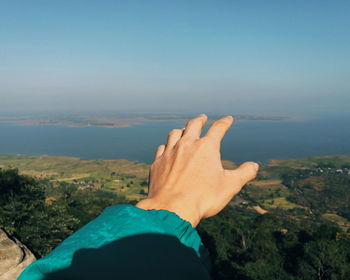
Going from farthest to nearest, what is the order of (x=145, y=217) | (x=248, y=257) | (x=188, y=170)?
(x=248, y=257)
(x=188, y=170)
(x=145, y=217)

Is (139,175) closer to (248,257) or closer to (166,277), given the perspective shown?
(248,257)

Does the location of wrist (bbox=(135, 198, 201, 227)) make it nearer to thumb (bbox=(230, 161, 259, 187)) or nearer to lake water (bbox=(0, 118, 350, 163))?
thumb (bbox=(230, 161, 259, 187))

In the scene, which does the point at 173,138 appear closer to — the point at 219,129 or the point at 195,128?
the point at 195,128

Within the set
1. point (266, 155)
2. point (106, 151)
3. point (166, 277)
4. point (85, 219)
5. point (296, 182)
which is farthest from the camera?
point (106, 151)

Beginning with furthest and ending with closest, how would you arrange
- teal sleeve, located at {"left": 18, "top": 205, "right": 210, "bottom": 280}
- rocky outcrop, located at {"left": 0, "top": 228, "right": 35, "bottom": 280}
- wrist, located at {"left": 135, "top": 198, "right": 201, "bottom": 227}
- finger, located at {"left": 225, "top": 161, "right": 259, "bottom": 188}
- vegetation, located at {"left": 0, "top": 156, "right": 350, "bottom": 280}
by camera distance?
vegetation, located at {"left": 0, "top": 156, "right": 350, "bottom": 280} → rocky outcrop, located at {"left": 0, "top": 228, "right": 35, "bottom": 280} → finger, located at {"left": 225, "top": 161, "right": 259, "bottom": 188} → wrist, located at {"left": 135, "top": 198, "right": 201, "bottom": 227} → teal sleeve, located at {"left": 18, "top": 205, "right": 210, "bottom": 280}

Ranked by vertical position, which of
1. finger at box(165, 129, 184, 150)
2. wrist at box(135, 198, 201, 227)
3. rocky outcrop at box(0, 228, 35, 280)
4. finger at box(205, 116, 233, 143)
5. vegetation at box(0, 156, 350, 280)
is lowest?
vegetation at box(0, 156, 350, 280)

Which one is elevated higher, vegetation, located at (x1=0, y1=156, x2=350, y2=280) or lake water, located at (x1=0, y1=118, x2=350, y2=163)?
vegetation, located at (x1=0, y1=156, x2=350, y2=280)

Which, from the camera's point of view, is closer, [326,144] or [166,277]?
[166,277]

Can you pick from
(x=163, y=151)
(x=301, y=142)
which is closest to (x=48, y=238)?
(x=163, y=151)

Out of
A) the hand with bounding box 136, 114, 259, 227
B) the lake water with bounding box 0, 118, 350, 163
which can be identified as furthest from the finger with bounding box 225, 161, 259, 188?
the lake water with bounding box 0, 118, 350, 163
